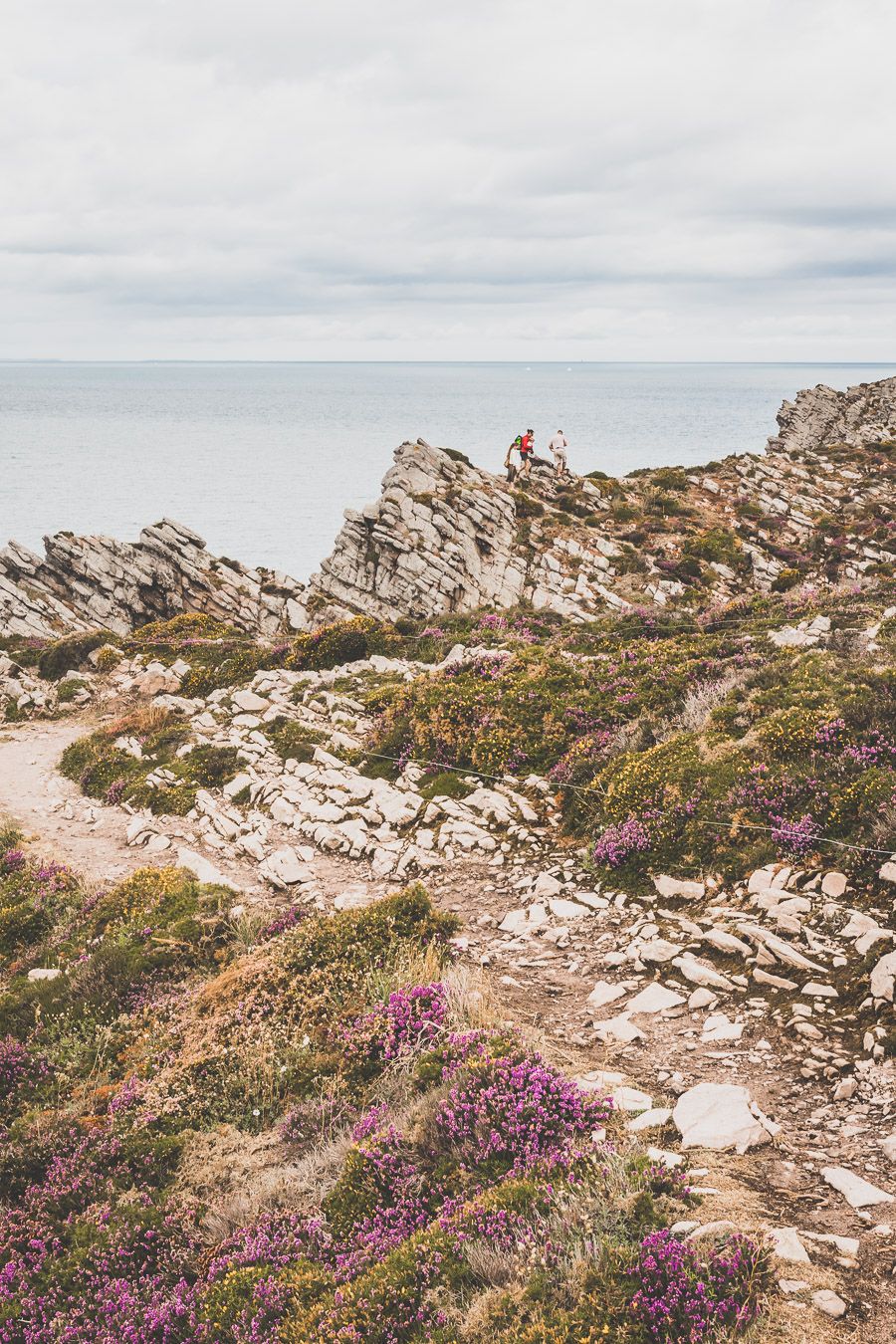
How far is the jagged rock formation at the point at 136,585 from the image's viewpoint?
39031mm

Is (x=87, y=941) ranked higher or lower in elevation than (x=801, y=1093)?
lower

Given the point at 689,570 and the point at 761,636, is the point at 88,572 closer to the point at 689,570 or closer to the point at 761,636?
the point at 689,570

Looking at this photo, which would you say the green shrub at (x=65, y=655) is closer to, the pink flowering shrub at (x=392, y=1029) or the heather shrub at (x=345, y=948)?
the heather shrub at (x=345, y=948)

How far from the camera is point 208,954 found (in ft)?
36.4

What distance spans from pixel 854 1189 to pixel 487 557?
105 feet

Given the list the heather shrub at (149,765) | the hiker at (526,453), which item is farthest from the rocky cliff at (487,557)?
the heather shrub at (149,765)

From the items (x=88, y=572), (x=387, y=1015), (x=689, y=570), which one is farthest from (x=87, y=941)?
(x=88, y=572)

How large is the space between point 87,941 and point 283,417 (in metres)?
195

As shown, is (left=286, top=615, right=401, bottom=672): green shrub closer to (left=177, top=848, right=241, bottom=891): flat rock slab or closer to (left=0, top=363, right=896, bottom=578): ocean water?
(left=177, top=848, right=241, bottom=891): flat rock slab

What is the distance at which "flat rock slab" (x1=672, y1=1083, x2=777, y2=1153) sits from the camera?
238 inches

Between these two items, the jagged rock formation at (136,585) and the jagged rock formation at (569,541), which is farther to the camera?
the jagged rock formation at (136,585)

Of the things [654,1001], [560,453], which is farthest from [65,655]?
[560,453]

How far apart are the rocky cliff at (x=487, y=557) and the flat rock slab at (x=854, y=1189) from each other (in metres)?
25.4

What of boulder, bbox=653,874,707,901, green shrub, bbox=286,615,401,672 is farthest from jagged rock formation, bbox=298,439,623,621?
boulder, bbox=653,874,707,901
